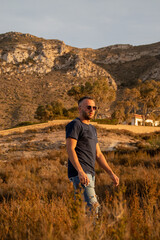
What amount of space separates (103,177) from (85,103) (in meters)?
3.87

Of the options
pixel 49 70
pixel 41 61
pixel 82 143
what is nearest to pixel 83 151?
pixel 82 143

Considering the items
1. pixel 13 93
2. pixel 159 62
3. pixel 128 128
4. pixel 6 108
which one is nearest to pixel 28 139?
pixel 128 128

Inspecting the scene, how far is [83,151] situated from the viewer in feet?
9.20

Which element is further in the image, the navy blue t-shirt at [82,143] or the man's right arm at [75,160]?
the navy blue t-shirt at [82,143]

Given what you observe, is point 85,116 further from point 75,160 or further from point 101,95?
point 101,95

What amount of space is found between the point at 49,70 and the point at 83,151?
85778 mm

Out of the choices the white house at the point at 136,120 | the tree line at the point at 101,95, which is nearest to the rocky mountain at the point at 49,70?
the tree line at the point at 101,95

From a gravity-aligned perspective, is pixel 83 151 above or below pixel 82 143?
below

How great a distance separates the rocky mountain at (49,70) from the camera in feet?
202

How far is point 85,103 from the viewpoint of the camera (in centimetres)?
299

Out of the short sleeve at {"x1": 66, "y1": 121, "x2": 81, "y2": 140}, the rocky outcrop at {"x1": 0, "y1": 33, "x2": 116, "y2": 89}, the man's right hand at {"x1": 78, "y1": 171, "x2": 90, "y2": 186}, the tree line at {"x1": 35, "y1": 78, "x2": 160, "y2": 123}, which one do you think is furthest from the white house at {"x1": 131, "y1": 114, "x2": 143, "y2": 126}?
the man's right hand at {"x1": 78, "y1": 171, "x2": 90, "y2": 186}

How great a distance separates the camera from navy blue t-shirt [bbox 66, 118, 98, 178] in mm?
2693

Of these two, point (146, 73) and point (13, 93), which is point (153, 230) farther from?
point (146, 73)

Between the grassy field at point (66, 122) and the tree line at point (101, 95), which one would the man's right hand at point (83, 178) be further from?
the tree line at point (101, 95)
